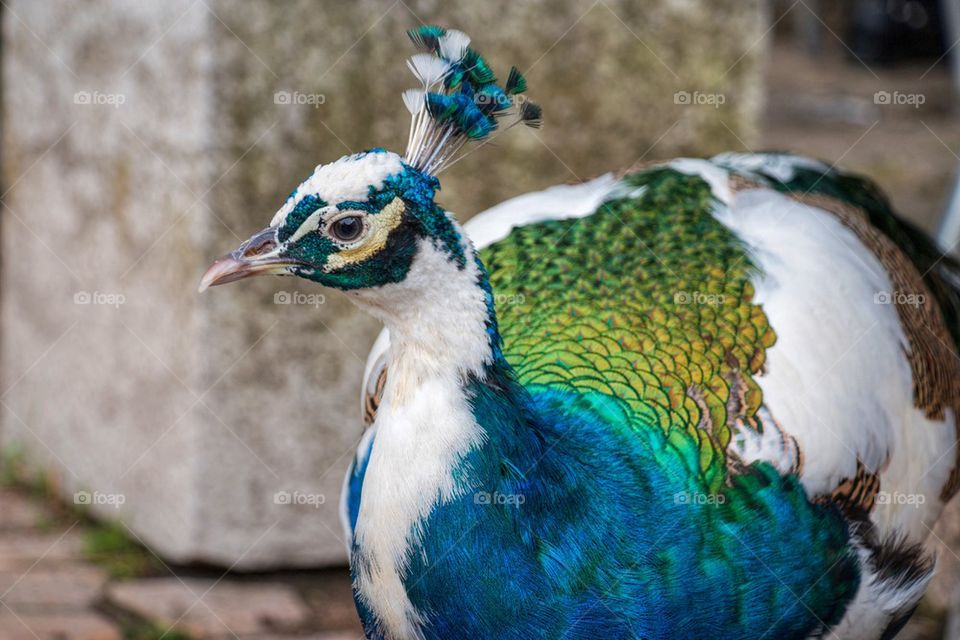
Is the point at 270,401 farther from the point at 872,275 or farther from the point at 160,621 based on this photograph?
the point at 872,275

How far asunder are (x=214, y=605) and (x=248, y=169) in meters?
1.18

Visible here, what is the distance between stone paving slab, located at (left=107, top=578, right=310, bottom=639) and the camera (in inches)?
127

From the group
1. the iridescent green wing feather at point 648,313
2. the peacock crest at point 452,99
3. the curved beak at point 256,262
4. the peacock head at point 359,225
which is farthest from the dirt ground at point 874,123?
the curved beak at point 256,262
